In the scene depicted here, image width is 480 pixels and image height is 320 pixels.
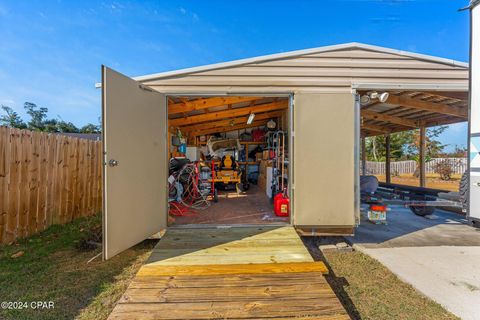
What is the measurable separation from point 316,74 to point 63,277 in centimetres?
454

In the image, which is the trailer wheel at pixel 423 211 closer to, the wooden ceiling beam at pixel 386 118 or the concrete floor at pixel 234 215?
the wooden ceiling beam at pixel 386 118

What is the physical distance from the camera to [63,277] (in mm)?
2742

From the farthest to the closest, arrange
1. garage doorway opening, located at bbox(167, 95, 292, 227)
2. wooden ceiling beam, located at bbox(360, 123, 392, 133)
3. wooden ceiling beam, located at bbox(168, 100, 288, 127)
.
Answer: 1. wooden ceiling beam, located at bbox(360, 123, 392, 133)
2. wooden ceiling beam, located at bbox(168, 100, 288, 127)
3. garage doorway opening, located at bbox(167, 95, 292, 227)

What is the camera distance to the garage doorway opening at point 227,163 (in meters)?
4.45

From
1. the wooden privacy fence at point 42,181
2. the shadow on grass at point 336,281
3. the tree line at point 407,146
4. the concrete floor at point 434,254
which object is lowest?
the shadow on grass at point 336,281

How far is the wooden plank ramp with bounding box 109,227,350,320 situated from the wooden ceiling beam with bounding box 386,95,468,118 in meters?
4.19

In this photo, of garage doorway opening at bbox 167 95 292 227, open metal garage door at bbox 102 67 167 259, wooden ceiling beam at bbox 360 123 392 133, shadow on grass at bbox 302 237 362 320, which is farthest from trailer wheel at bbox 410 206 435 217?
open metal garage door at bbox 102 67 167 259

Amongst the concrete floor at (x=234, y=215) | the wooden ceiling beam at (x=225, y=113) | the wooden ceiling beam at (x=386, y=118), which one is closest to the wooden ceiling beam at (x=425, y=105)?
the wooden ceiling beam at (x=386, y=118)

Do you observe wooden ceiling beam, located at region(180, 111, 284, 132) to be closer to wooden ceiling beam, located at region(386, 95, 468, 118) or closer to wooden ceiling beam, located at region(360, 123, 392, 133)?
wooden ceiling beam, located at region(360, 123, 392, 133)

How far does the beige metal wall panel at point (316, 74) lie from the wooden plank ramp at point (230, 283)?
2.39m

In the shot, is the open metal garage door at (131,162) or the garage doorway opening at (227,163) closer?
the open metal garage door at (131,162)

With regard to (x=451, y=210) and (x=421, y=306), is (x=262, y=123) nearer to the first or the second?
(x=451, y=210)

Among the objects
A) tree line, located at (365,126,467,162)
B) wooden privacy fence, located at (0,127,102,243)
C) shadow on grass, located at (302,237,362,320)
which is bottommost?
shadow on grass, located at (302,237,362,320)

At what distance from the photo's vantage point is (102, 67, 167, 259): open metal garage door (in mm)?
2616
